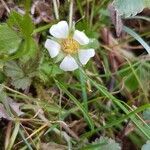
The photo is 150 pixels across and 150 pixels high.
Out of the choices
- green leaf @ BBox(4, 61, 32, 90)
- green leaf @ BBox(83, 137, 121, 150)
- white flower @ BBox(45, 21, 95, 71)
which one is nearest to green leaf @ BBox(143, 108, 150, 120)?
green leaf @ BBox(83, 137, 121, 150)

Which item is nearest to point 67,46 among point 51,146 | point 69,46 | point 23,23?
point 69,46

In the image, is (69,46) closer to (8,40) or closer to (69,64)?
(69,64)

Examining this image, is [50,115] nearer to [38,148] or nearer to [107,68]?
[38,148]

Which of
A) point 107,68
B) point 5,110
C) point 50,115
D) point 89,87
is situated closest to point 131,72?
point 107,68

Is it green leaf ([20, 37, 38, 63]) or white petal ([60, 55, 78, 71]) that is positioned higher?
green leaf ([20, 37, 38, 63])

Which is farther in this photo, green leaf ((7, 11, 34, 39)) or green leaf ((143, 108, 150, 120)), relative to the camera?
green leaf ((143, 108, 150, 120))

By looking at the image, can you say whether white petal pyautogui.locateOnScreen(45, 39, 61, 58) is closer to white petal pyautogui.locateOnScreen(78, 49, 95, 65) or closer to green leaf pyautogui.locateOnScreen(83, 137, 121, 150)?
white petal pyautogui.locateOnScreen(78, 49, 95, 65)

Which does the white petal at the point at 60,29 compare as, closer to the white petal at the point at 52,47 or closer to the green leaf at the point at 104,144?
the white petal at the point at 52,47
